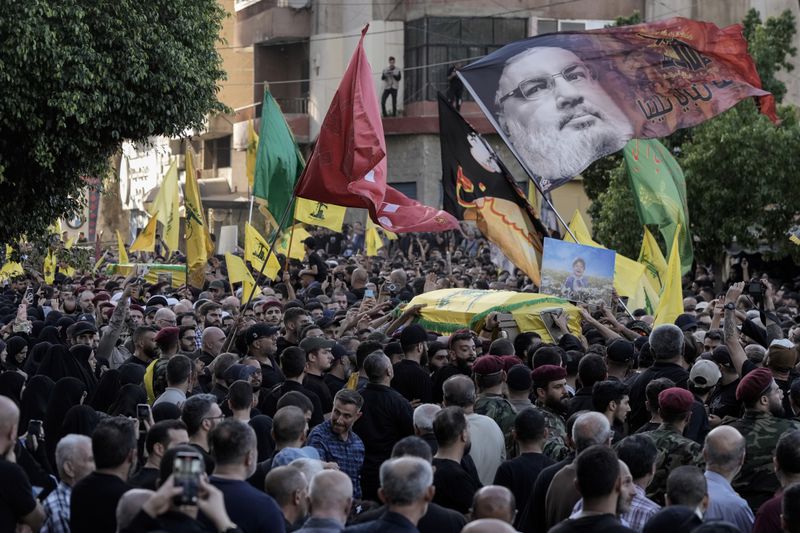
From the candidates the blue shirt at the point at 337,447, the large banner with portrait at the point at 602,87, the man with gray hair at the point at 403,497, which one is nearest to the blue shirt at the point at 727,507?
the man with gray hair at the point at 403,497

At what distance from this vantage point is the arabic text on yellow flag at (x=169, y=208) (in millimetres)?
21859

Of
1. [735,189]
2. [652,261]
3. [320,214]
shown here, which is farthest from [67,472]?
[735,189]

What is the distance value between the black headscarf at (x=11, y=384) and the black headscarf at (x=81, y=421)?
270 cm

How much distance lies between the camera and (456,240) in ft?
121

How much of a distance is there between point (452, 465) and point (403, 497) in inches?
66.2

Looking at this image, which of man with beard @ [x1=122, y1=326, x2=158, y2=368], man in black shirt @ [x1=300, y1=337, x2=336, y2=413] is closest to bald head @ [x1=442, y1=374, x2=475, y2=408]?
man in black shirt @ [x1=300, y1=337, x2=336, y2=413]

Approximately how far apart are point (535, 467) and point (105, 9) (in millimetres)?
7146

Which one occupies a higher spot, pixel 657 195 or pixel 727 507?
pixel 657 195

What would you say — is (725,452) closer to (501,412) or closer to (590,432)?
(590,432)

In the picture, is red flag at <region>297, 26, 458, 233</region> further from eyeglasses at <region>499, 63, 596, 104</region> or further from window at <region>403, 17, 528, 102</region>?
window at <region>403, 17, 528, 102</region>

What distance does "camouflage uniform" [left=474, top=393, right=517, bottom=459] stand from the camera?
852 centimetres

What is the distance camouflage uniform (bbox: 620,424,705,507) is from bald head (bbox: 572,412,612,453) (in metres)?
0.48

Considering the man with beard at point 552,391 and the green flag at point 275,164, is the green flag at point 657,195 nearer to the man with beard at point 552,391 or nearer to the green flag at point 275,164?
the green flag at point 275,164

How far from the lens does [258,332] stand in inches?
431
